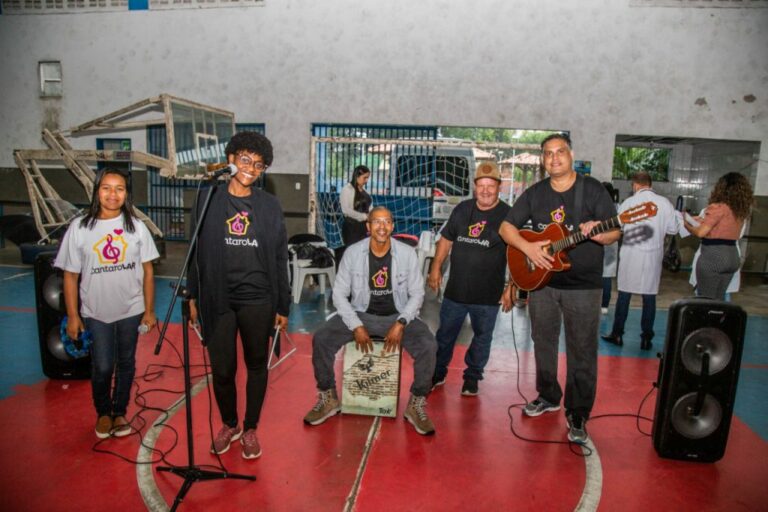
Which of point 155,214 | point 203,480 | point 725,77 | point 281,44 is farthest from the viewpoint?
point 155,214

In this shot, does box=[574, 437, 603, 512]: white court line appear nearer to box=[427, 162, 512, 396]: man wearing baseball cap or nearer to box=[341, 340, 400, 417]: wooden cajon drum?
box=[427, 162, 512, 396]: man wearing baseball cap

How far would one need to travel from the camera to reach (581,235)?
9.79 ft

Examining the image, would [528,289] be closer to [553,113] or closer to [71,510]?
[71,510]

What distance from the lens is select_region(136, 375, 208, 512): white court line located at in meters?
2.60

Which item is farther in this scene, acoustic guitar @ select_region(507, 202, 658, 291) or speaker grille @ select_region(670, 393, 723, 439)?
speaker grille @ select_region(670, 393, 723, 439)

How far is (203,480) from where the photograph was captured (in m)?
2.74

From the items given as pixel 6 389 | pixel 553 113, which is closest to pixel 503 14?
pixel 553 113

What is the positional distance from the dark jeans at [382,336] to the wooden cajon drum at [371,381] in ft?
0.34

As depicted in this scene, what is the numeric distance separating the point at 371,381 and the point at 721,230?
145 inches

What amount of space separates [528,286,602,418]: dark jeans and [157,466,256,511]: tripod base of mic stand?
207 centimetres

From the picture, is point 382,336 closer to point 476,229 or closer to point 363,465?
point 363,465

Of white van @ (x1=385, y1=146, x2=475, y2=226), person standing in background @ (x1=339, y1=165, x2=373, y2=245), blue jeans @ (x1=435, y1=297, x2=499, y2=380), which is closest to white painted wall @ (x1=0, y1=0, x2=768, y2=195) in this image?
white van @ (x1=385, y1=146, x2=475, y2=226)

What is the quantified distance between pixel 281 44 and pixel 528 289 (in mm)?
9050

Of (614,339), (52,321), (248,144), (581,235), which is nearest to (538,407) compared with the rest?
(581,235)
